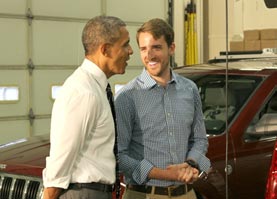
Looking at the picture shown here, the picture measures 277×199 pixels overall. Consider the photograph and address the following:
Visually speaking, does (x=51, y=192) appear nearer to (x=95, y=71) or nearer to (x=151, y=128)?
(x=95, y=71)

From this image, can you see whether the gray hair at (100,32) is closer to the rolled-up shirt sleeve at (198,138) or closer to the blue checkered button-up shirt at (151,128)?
the blue checkered button-up shirt at (151,128)

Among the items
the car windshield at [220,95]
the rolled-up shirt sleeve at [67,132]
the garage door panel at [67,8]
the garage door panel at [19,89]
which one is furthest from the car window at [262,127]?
the garage door panel at [67,8]

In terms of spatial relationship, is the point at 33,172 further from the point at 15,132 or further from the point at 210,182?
the point at 15,132

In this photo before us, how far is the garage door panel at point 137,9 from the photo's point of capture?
32.9 feet

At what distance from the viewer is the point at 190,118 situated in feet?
10.4

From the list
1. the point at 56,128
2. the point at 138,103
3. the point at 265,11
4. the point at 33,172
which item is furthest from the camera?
the point at 265,11

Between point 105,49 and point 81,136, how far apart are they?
408 millimetres

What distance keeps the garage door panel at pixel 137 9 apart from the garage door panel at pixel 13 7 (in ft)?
5.06

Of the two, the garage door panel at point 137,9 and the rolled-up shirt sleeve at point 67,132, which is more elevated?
the garage door panel at point 137,9

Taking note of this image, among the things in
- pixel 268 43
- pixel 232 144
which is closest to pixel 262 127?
pixel 232 144

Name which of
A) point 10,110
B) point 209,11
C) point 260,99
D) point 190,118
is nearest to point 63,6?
point 10,110

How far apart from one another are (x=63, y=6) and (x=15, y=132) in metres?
2.07

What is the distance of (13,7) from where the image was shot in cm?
889

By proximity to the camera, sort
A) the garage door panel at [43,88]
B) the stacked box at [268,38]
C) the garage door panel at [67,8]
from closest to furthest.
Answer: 1. the stacked box at [268,38]
2. the garage door panel at [43,88]
3. the garage door panel at [67,8]
